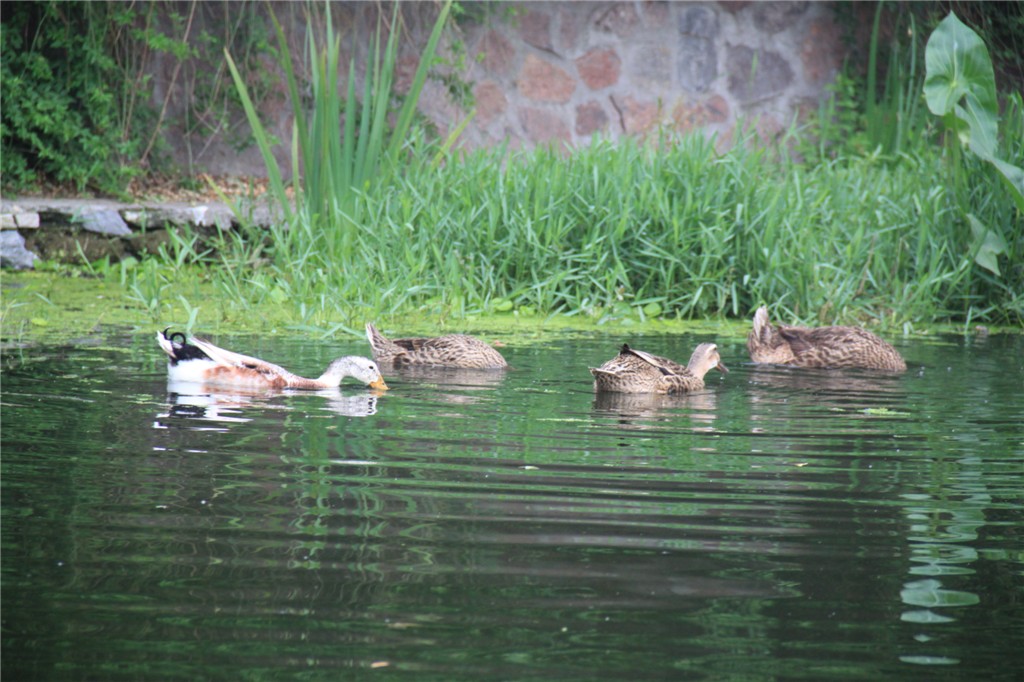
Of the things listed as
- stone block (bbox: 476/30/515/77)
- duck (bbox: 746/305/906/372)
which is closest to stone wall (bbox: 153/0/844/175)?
stone block (bbox: 476/30/515/77)

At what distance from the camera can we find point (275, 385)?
22.4ft

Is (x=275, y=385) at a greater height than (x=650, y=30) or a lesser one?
lesser

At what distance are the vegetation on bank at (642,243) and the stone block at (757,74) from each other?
341 cm

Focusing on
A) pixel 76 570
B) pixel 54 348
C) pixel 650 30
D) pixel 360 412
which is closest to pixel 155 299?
pixel 54 348

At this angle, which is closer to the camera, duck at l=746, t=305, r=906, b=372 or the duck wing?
the duck wing

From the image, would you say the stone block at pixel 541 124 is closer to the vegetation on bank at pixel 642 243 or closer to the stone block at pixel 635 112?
the stone block at pixel 635 112

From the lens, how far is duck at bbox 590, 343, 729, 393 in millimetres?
6910

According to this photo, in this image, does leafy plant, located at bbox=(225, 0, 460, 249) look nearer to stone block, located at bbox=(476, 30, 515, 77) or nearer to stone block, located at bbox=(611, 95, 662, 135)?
stone block, located at bbox=(476, 30, 515, 77)

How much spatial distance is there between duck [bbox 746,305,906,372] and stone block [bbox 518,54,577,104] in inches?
223

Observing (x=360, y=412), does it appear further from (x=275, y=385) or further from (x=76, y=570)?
(x=76, y=570)

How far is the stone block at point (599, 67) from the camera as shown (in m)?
13.7

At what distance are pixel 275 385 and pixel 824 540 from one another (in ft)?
11.4

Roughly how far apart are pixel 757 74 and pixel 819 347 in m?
6.33

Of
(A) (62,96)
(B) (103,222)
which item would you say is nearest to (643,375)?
(B) (103,222)
